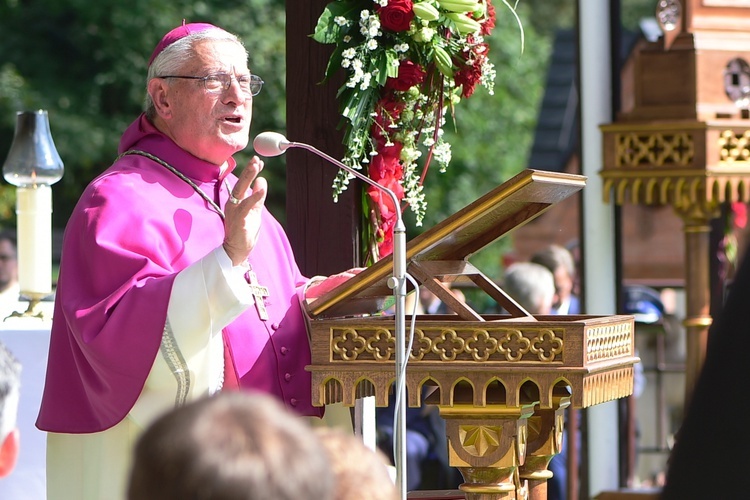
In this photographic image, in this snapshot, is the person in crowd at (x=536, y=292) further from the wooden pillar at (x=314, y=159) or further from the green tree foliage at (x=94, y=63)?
the green tree foliage at (x=94, y=63)

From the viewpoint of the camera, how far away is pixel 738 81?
626cm

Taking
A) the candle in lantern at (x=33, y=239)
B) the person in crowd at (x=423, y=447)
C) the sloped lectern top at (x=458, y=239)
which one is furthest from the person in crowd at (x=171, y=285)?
the person in crowd at (x=423, y=447)

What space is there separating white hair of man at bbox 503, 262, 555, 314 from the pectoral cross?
10.3 feet

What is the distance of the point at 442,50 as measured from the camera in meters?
3.98

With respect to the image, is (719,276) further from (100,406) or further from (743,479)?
(743,479)

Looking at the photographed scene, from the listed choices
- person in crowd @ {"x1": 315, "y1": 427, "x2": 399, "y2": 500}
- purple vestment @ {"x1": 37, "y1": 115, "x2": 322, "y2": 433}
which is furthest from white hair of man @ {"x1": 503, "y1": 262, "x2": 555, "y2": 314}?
person in crowd @ {"x1": 315, "y1": 427, "x2": 399, "y2": 500}

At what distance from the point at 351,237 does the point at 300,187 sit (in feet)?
0.87

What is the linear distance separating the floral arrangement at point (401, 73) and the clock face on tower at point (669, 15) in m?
2.46

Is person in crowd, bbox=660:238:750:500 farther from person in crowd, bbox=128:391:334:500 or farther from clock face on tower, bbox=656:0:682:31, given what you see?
clock face on tower, bbox=656:0:682:31

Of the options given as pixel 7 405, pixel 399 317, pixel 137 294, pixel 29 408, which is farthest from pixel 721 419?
pixel 29 408

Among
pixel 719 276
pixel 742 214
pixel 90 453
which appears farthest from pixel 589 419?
pixel 90 453

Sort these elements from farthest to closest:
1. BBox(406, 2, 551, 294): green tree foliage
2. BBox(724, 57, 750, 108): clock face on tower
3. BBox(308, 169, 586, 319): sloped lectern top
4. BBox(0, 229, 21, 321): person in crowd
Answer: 1. BBox(406, 2, 551, 294): green tree foliage
2. BBox(0, 229, 21, 321): person in crowd
3. BBox(724, 57, 750, 108): clock face on tower
4. BBox(308, 169, 586, 319): sloped lectern top

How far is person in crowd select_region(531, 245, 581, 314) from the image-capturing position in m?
7.71

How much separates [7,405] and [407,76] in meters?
2.25
